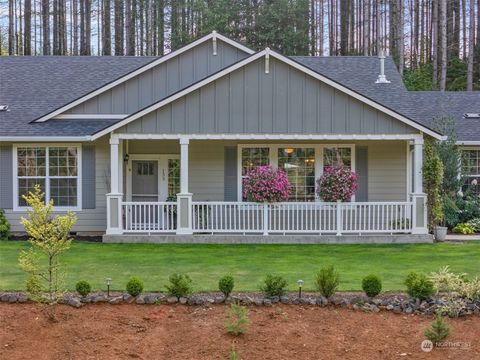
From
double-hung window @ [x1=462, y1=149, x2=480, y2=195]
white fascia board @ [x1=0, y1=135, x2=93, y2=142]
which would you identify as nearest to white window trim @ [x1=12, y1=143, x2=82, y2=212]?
white fascia board @ [x1=0, y1=135, x2=93, y2=142]

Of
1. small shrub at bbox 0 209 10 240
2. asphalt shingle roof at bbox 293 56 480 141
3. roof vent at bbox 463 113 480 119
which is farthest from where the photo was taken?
roof vent at bbox 463 113 480 119

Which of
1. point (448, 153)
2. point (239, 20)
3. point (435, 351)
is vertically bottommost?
point (435, 351)

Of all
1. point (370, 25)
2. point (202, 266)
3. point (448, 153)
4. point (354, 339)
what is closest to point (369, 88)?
point (448, 153)

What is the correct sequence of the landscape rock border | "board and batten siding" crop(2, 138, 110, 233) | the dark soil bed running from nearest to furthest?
the dark soil bed, the landscape rock border, "board and batten siding" crop(2, 138, 110, 233)

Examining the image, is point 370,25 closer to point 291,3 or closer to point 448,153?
point 291,3

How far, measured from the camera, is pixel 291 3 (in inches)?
1164

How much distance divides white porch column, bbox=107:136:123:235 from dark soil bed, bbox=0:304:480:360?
6.46 metres

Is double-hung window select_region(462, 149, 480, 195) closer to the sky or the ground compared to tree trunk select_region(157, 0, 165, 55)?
closer to the ground

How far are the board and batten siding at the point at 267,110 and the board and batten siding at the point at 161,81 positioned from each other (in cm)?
229

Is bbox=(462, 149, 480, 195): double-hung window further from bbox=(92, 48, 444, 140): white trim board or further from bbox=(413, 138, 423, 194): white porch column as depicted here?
bbox=(92, 48, 444, 140): white trim board

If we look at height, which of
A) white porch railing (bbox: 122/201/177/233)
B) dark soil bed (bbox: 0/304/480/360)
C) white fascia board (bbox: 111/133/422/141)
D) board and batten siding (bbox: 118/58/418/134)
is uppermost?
board and batten siding (bbox: 118/58/418/134)

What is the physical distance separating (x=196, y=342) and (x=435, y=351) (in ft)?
7.57

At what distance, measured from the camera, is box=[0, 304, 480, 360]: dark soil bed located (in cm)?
514

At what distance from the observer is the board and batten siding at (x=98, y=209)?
540 inches
